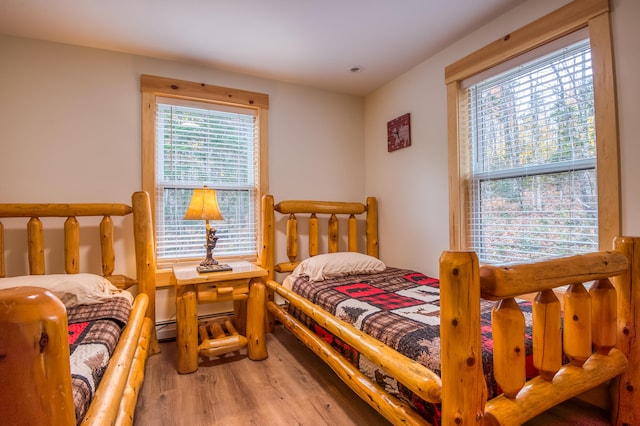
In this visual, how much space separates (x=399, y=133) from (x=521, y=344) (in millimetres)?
2263

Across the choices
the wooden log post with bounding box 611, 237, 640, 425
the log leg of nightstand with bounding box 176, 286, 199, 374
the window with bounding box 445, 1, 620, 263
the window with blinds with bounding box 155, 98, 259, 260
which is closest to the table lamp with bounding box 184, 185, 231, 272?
the log leg of nightstand with bounding box 176, 286, 199, 374

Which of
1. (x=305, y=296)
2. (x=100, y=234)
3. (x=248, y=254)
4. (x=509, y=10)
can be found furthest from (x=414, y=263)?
(x=100, y=234)

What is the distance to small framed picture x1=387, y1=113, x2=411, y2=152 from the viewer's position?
288 centimetres

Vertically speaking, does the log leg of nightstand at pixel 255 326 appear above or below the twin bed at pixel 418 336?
below

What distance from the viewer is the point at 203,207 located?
2379mm

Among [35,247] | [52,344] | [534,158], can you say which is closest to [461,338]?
[52,344]

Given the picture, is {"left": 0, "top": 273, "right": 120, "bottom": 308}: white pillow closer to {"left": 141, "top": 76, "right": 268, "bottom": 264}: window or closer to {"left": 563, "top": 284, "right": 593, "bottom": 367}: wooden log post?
{"left": 141, "top": 76, "right": 268, "bottom": 264}: window

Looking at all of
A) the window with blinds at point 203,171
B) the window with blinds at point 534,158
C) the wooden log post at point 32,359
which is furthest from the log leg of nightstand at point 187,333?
the window with blinds at point 534,158

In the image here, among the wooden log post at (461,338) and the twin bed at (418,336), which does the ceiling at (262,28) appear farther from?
the wooden log post at (461,338)

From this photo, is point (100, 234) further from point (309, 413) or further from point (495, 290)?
point (495, 290)

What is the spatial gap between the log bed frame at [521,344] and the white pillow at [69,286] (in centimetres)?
135

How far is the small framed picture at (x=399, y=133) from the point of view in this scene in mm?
2875

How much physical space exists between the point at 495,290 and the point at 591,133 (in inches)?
52.9

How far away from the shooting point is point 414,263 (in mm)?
2850
